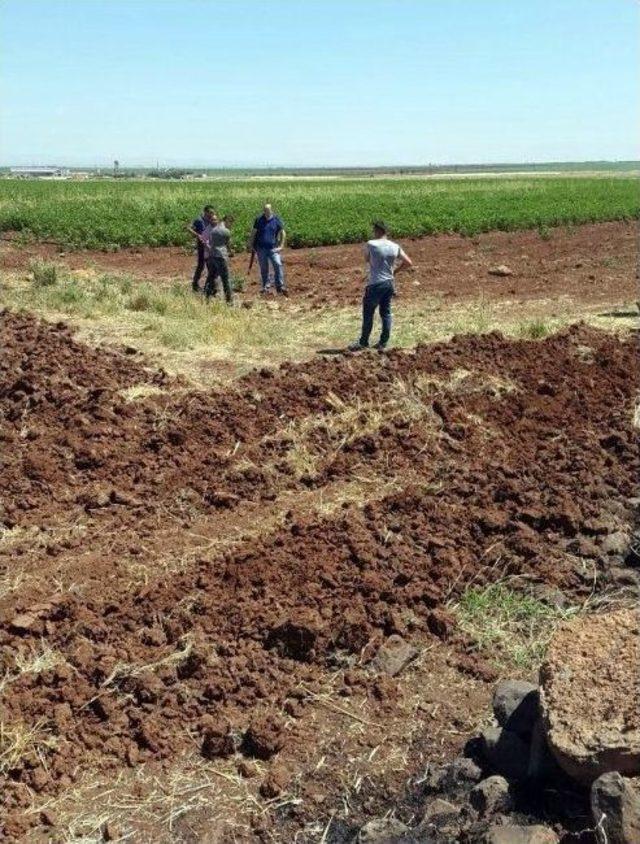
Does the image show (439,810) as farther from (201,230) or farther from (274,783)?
(201,230)

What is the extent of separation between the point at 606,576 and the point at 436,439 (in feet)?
7.84

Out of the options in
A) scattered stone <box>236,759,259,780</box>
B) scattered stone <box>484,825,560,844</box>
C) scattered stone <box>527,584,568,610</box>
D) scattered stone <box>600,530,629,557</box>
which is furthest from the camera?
scattered stone <box>600,530,629,557</box>

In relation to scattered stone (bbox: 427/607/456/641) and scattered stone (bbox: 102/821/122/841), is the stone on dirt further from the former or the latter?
scattered stone (bbox: 102/821/122/841)

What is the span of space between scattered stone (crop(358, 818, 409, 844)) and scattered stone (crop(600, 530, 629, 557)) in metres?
2.79

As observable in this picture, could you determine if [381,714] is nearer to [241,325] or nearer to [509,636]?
[509,636]

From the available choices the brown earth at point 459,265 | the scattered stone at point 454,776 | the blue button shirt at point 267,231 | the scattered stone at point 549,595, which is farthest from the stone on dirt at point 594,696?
the blue button shirt at point 267,231

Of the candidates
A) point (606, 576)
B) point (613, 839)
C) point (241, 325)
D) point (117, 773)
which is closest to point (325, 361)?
point (241, 325)

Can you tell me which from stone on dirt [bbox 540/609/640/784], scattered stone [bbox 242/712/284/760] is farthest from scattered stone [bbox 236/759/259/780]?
stone on dirt [bbox 540/609/640/784]

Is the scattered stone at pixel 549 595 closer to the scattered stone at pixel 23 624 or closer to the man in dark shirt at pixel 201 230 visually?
the scattered stone at pixel 23 624

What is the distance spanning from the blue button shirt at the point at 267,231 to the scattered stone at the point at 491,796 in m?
11.6

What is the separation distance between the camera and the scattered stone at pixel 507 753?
365 centimetres

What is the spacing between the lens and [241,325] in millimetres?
11516

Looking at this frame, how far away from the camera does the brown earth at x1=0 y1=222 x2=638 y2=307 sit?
52.5 ft

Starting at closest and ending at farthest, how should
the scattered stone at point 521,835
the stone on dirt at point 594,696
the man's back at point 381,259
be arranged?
the scattered stone at point 521,835 < the stone on dirt at point 594,696 < the man's back at point 381,259
